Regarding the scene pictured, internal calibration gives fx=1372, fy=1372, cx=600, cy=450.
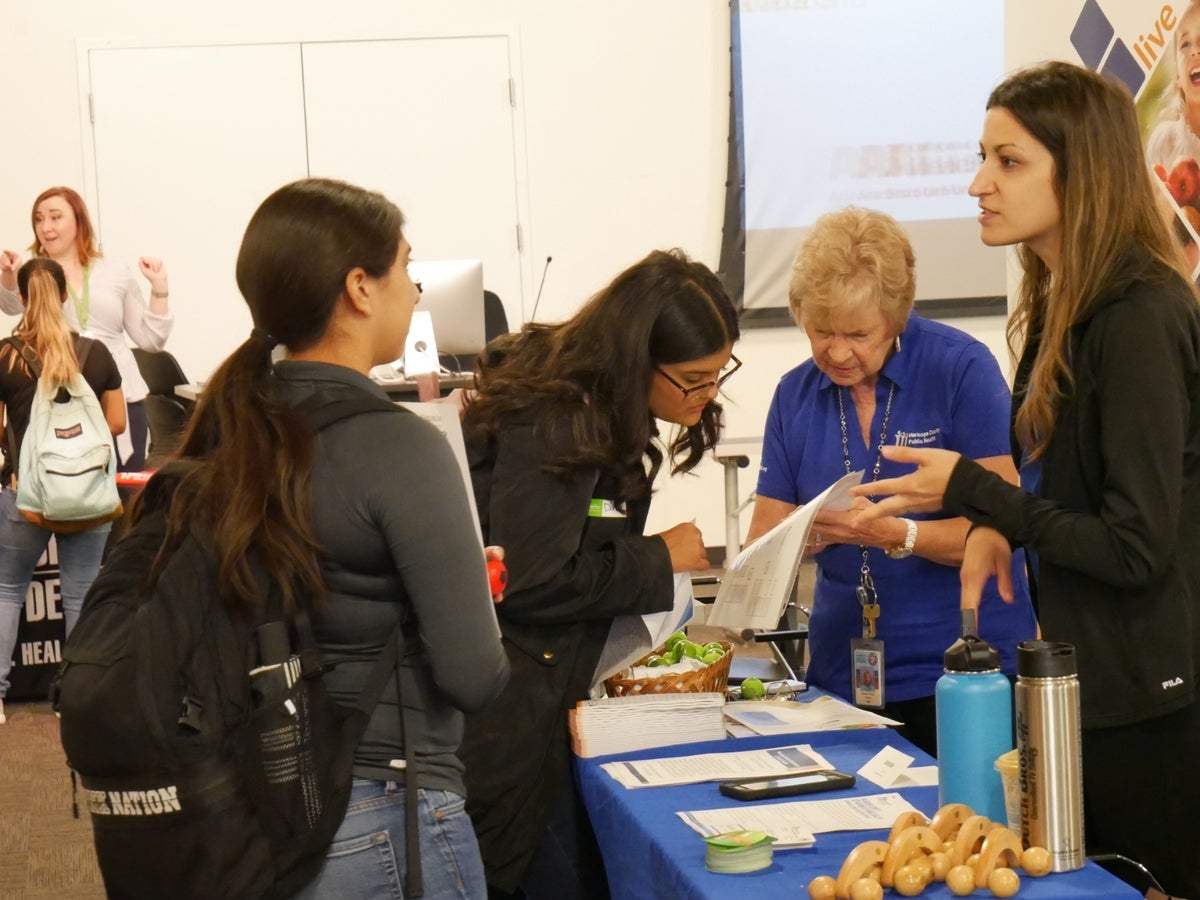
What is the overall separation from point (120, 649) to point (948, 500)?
101 cm

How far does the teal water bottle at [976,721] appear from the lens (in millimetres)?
1524

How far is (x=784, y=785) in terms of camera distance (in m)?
1.77

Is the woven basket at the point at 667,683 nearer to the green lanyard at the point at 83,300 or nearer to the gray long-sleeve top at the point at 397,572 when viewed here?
the gray long-sleeve top at the point at 397,572

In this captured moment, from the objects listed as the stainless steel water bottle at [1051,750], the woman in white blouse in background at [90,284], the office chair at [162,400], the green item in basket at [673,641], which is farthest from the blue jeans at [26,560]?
the stainless steel water bottle at [1051,750]

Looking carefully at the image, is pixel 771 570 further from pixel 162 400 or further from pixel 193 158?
pixel 193 158

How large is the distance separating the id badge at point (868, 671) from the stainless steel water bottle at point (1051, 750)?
0.73 m

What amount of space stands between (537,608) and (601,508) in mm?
177

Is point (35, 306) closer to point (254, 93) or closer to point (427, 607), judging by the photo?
point (254, 93)

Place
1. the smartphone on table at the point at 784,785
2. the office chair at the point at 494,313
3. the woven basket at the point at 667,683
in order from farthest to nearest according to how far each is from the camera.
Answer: the office chair at the point at 494,313, the woven basket at the point at 667,683, the smartphone on table at the point at 784,785

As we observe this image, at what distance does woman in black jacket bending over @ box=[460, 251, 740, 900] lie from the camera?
1.88 metres

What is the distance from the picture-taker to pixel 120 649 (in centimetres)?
126

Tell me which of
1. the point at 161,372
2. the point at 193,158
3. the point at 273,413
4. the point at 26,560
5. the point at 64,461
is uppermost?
the point at 193,158

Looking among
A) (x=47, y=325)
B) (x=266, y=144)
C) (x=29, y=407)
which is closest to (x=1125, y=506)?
(x=47, y=325)

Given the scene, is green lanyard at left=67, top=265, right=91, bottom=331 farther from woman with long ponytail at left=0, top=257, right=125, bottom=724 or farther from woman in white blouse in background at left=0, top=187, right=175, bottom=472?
woman with long ponytail at left=0, top=257, right=125, bottom=724
